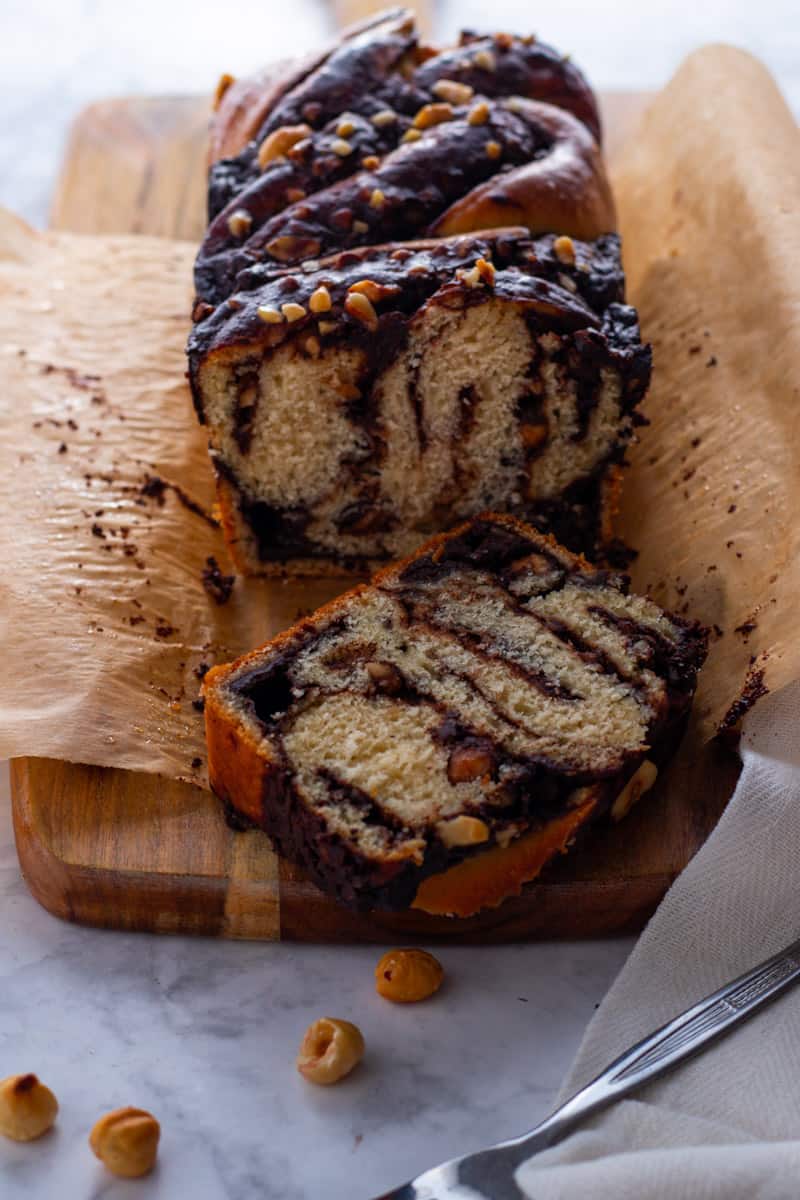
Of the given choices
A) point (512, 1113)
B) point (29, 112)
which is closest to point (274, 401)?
point (512, 1113)

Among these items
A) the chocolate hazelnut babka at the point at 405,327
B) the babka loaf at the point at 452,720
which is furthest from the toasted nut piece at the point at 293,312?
the babka loaf at the point at 452,720

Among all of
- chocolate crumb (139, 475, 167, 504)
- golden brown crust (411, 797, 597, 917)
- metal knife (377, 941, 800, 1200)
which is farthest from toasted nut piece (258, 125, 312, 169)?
metal knife (377, 941, 800, 1200)

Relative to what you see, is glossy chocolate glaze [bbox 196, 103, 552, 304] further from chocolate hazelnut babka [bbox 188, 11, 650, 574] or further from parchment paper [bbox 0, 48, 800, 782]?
Answer: parchment paper [bbox 0, 48, 800, 782]

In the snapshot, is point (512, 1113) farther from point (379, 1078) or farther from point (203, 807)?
point (203, 807)

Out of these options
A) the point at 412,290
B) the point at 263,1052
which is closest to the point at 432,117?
the point at 412,290

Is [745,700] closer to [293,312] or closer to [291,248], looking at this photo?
[293,312]

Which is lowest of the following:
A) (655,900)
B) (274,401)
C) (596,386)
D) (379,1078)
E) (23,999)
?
(23,999)
